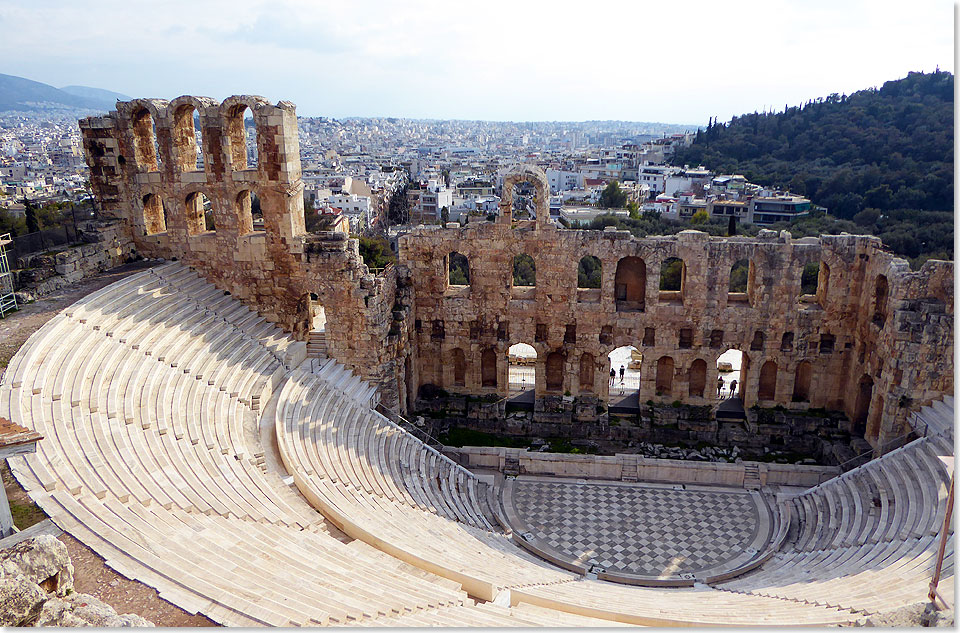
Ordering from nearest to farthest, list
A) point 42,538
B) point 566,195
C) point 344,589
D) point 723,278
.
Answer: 1. point 42,538
2. point 344,589
3. point 723,278
4. point 566,195

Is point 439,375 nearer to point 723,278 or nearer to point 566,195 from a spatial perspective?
point 723,278

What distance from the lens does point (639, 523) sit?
20.0 m

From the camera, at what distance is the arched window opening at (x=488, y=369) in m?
26.5

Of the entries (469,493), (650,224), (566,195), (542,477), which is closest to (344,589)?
(469,493)

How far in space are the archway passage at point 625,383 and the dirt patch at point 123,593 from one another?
18.3 metres

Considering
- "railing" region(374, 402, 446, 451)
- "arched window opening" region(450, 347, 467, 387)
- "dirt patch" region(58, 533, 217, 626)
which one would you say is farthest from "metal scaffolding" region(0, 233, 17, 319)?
"arched window opening" region(450, 347, 467, 387)

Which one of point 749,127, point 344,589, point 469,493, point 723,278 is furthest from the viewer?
point 749,127

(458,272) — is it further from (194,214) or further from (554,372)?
(194,214)

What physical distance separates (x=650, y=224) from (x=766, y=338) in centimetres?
3867

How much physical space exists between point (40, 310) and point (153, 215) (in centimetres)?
792

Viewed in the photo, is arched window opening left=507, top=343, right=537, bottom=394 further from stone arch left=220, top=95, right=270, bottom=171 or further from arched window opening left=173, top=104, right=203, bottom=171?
arched window opening left=173, top=104, right=203, bottom=171

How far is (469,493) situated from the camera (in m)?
20.7

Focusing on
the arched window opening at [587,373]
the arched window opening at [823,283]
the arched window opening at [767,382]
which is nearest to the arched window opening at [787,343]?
the arched window opening at [767,382]

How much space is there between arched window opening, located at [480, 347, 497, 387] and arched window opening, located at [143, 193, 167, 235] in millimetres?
14440
